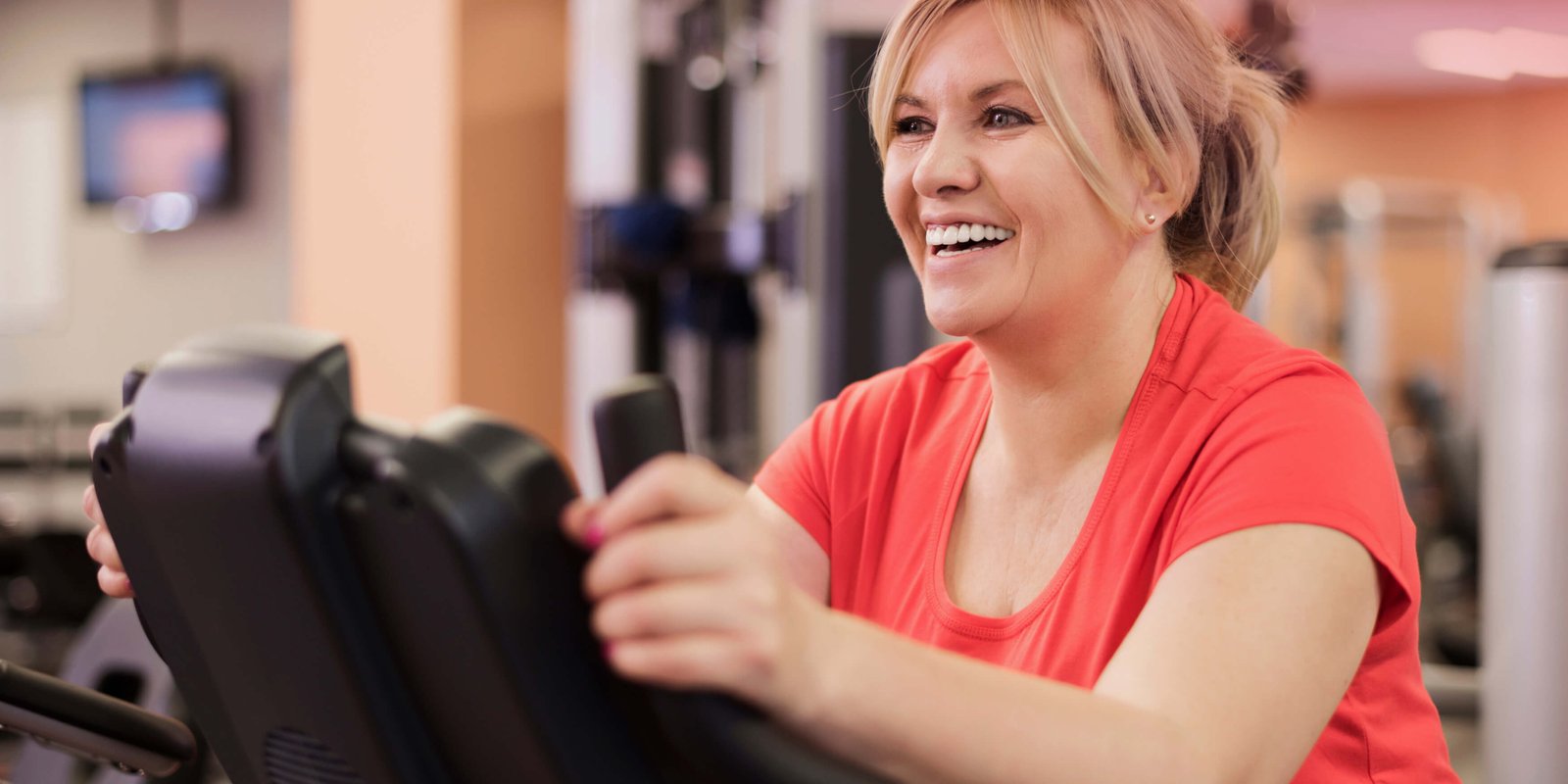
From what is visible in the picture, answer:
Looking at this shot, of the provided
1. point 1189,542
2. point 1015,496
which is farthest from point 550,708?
point 1015,496

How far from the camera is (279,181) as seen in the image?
213 inches

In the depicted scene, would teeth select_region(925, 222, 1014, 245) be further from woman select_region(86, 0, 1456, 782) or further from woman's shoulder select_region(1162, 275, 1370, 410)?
woman's shoulder select_region(1162, 275, 1370, 410)

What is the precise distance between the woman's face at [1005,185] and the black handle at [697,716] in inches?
26.2

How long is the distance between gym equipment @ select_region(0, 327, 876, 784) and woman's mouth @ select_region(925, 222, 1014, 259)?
0.68m

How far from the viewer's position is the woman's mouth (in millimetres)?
1091

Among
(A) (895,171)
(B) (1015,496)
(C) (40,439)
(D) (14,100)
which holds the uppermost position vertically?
(D) (14,100)

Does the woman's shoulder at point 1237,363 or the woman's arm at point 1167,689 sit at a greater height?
the woman's shoulder at point 1237,363

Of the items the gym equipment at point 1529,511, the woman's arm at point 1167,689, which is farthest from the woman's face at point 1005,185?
the gym equipment at point 1529,511

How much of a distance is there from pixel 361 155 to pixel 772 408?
4.50 ft

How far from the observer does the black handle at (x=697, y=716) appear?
438mm

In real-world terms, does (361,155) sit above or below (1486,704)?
above

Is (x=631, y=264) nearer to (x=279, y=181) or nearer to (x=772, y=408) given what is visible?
(x=772, y=408)

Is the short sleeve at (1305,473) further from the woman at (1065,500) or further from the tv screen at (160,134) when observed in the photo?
the tv screen at (160,134)

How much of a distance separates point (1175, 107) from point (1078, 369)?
0.23 metres
